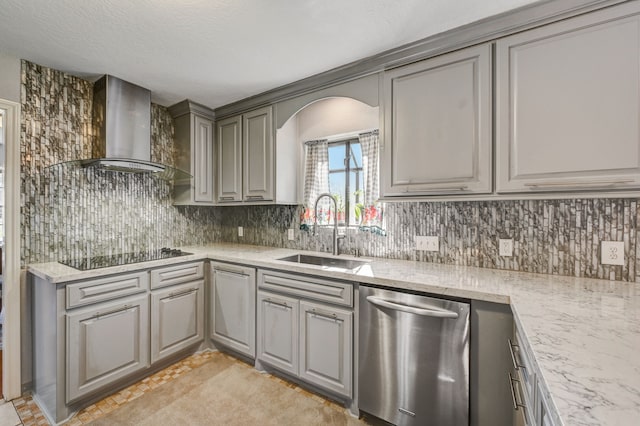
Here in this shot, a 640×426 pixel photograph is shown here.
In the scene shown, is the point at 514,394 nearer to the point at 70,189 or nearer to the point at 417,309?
the point at 417,309

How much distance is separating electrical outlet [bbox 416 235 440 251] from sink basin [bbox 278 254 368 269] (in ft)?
1.35

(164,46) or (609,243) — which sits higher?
(164,46)

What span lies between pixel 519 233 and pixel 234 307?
2.15 metres

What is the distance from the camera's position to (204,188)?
303 centimetres

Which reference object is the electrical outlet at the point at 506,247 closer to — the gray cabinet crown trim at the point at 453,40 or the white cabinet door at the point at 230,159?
the gray cabinet crown trim at the point at 453,40

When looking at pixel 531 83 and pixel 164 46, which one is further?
pixel 164 46

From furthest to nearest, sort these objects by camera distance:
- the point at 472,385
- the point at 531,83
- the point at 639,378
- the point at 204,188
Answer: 1. the point at 204,188
2. the point at 531,83
3. the point at 472,385
4. the point at 639,378

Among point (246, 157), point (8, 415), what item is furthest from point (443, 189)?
point (8, 415)

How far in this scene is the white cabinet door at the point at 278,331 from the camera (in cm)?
209

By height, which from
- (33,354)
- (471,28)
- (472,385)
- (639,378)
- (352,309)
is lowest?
(33,354)

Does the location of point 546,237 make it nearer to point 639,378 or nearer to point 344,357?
point 639,378

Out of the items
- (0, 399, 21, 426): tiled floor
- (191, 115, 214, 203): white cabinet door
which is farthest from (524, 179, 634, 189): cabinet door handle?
(0, 399, 21, 426): tiled floor

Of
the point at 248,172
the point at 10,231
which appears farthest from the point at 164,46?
the point at 10,231

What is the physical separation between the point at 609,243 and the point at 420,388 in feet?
4.24
